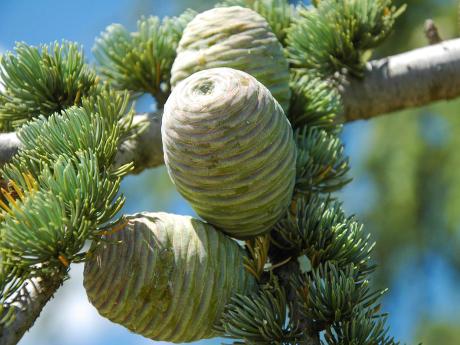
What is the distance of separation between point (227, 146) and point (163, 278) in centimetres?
16

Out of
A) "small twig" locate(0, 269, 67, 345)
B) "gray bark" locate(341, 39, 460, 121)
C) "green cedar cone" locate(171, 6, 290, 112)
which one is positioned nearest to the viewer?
"small twig" locate(0, 269, 67, 345)

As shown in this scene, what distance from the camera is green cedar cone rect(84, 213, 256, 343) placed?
77 cm

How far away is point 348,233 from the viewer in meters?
0.85

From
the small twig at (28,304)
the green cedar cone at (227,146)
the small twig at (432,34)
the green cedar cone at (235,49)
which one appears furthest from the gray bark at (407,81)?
the small twig at (28,304)

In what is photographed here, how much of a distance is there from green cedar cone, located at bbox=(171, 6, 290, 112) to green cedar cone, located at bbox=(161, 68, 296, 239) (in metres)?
0.13

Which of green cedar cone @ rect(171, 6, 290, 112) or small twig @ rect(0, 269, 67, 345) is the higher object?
green cedar cone @ rect(171, 6, 290, 112)

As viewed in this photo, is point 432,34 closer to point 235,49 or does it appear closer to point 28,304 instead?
point 235,49

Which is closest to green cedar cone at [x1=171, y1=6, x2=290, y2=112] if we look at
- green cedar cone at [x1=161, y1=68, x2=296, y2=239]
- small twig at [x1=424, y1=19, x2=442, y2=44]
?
green cedar cone at [x1=161, y1=68, x2=296, y2=239]

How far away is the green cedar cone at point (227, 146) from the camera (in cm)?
79

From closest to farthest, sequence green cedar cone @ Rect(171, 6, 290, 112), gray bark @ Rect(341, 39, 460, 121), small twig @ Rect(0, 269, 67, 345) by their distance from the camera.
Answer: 1. small twig @ Rect(0, 269, 67, 345)
2. green cedar cone @ Rect(171, 6, 290, 112)
3. gray bark @ Rect(341, 39, 460, 121)

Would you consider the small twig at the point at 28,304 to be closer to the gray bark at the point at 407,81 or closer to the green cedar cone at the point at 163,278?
the green cedar cone at the point at 163,278

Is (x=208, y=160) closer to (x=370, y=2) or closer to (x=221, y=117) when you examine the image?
(x=221, y=117)

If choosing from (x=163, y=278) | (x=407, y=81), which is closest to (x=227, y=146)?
(x=163, y=278)

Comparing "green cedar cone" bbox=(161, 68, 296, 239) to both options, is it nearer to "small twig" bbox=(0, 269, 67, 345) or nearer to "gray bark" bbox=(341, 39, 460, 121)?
"small twig" bbox=(0, 269, 67, 345)
